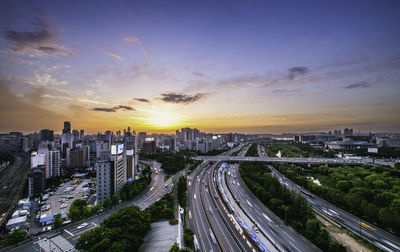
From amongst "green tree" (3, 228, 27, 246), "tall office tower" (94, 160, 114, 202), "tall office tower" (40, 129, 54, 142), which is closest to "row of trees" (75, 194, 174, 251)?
"green tree" (3, 228, 27, 246)

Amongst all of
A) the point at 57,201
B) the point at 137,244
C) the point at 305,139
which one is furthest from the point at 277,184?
the point at 305,139

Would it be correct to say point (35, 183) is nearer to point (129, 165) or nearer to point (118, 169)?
point (129, 165)

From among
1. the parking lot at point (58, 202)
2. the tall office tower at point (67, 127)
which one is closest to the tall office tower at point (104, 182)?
the parking lot at point (58, 202)

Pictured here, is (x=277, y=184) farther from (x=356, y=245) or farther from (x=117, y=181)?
(x=117, y=181)

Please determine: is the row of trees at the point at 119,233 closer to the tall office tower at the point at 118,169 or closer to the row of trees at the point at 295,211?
the tall office tower at the point at 118,169

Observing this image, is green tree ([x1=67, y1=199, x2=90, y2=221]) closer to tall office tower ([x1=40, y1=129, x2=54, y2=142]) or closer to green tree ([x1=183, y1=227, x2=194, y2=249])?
green tree ([x1=183, y1=227, x2=194, y2=249])
